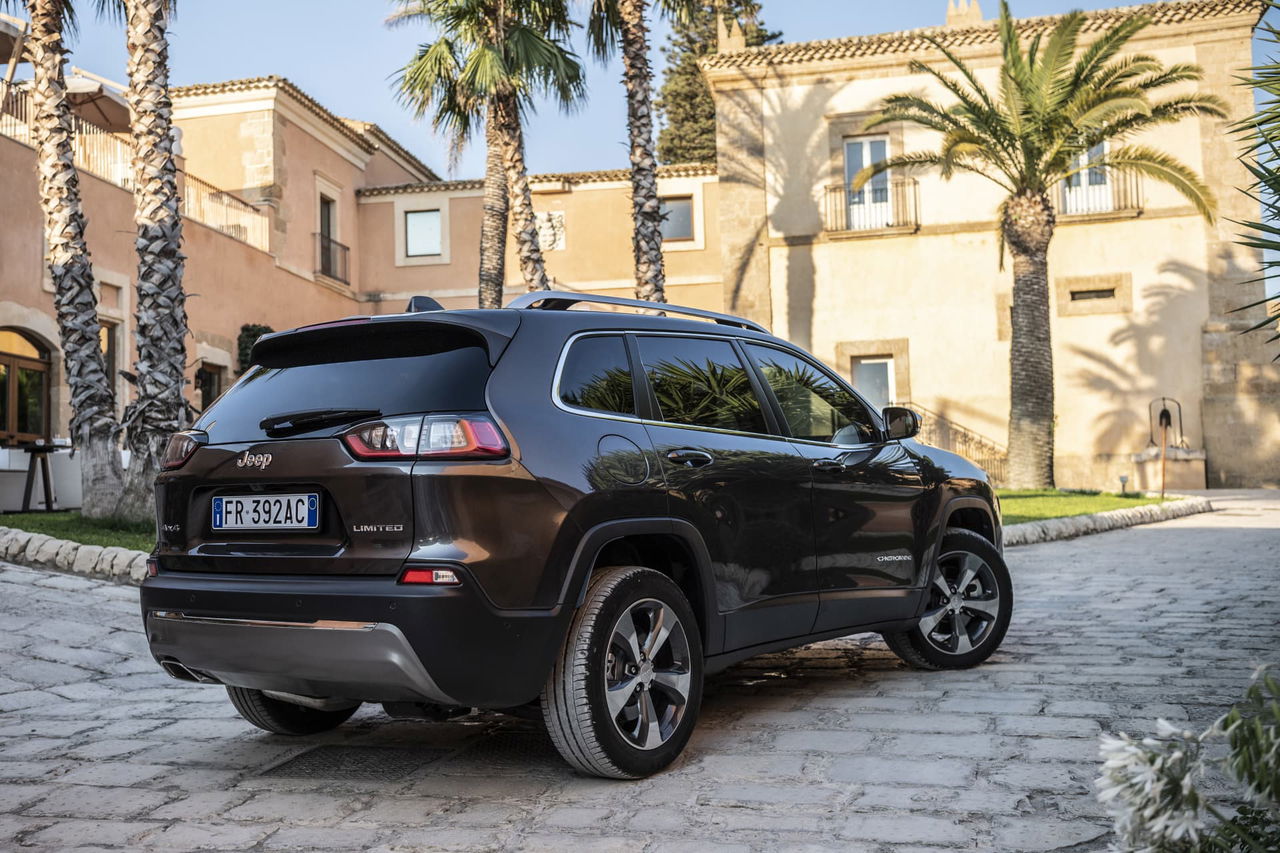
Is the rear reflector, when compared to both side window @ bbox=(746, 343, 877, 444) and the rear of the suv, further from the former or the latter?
side window @ bbox=(746, 343, 877, 444)

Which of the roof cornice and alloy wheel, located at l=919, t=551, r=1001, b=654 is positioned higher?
the roof cornice

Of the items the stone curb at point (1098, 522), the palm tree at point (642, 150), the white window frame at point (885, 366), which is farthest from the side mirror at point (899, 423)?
the white window frame at point (885, 366)

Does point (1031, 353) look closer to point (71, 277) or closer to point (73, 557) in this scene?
point (71, 277)

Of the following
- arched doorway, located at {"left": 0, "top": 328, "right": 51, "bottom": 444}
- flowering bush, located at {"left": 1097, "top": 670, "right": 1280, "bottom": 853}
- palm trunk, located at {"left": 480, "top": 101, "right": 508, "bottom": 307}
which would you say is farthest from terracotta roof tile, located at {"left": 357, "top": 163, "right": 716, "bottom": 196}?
flowering bush, located at {"left": 1097, "top": 670, "right": 1280, "bottom": 853}

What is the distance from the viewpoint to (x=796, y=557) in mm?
4734

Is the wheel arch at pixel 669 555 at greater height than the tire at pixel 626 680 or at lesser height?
greater

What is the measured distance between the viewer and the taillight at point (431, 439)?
11.8 ft

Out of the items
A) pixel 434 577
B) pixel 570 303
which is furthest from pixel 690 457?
pixel 434 577

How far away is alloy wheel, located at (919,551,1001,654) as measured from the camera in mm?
5840

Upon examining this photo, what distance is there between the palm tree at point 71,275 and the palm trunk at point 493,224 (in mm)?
10178

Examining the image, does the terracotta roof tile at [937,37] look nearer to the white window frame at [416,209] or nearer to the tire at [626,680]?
the white window frame at [416,209]

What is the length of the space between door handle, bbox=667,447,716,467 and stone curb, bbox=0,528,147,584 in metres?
5.68

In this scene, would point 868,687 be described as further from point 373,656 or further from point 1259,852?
point 1259,852

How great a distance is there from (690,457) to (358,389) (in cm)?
120
